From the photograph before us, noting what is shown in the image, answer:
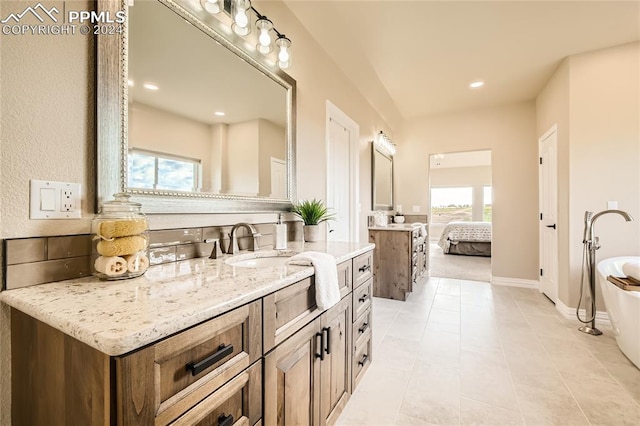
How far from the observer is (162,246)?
113cm

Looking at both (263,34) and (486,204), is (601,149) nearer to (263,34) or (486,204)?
(263,34)

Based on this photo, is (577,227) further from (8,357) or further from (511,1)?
(8,357)

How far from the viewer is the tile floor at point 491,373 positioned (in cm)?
149

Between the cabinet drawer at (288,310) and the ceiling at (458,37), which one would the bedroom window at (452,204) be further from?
the cabinet drawer at (288,310)

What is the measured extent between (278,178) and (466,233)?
583 cm

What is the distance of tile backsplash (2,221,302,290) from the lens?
777 mm

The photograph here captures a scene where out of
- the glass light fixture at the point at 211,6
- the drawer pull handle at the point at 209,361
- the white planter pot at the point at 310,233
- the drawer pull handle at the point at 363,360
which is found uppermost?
the glass light fixture at the point at 211,6

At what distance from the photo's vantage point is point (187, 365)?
0.64 meters

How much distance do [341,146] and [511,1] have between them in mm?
1761

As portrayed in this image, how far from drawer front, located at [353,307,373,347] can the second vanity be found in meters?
0.54

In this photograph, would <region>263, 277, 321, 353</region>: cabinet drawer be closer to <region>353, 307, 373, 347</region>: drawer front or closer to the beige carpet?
<region>353, 307, 373, 347</region>: drawer front

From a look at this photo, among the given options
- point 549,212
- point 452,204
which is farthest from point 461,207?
point 549,212

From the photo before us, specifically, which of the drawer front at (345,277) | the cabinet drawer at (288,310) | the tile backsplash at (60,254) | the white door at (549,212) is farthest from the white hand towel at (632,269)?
the tile backsplash at (60,254)

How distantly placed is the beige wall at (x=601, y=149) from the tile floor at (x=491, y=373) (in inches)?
32.5
